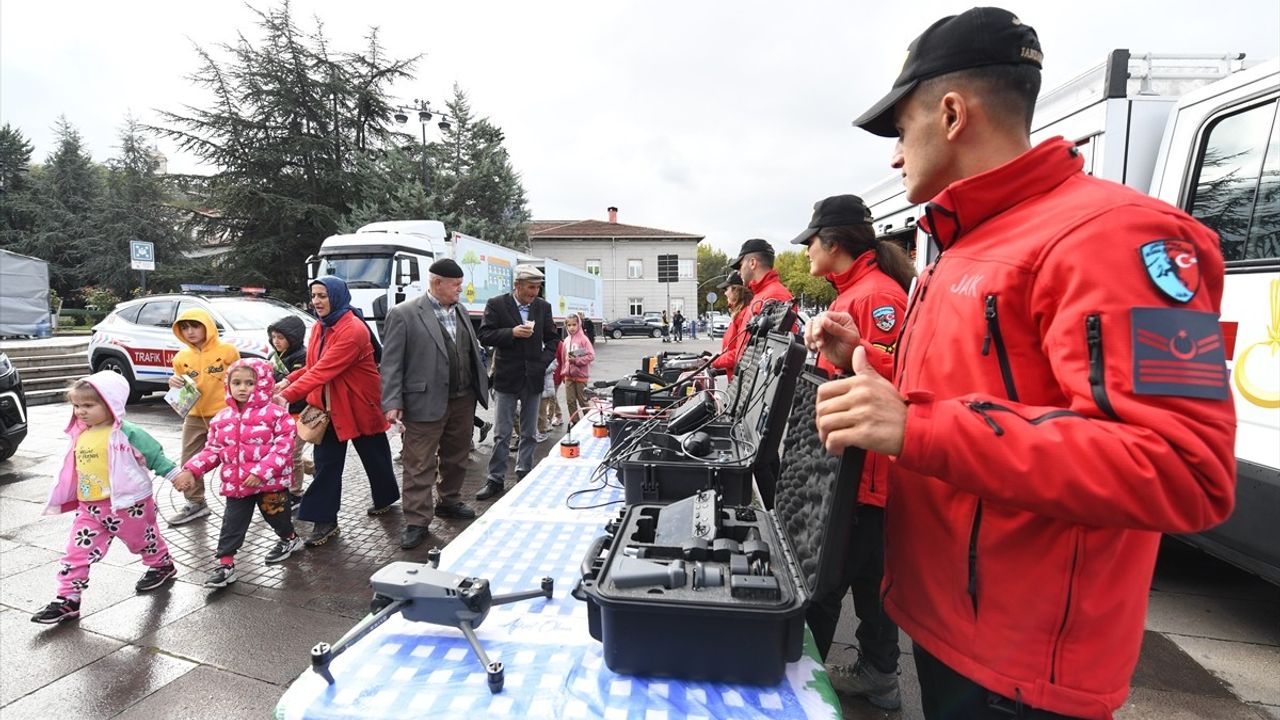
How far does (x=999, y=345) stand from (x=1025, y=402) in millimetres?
104

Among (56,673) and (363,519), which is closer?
(56,673)

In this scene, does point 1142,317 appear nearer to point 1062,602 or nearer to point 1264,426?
point 1062,602

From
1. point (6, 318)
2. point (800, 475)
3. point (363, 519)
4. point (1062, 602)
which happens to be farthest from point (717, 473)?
point (6, 318)

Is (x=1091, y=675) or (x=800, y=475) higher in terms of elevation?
(x=800, y=475)

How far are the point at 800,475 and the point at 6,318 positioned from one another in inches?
950

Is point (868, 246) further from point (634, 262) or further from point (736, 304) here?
point (634, 262)

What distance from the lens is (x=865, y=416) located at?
87 cm

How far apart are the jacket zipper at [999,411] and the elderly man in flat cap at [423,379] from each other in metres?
4.02

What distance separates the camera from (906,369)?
119 centimetres

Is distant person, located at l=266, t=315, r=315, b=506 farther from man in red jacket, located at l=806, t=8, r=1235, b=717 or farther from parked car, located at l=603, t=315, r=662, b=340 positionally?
parked car, located at l=603, t=315, r=662, b=340

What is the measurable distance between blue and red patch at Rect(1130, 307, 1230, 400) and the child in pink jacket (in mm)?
4293

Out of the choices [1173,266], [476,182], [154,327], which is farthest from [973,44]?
[476,182]

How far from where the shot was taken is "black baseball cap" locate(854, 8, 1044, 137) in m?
1.02

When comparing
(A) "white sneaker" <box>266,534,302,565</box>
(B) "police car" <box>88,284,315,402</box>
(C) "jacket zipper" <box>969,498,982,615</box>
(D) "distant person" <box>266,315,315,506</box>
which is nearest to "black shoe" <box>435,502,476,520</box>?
(A) "white sneaker" <box>266,534,302,565</box>
